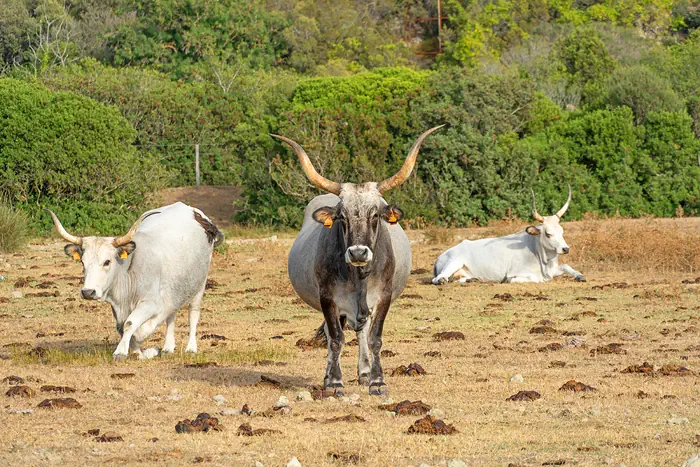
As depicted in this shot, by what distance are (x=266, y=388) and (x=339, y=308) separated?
0.95 m

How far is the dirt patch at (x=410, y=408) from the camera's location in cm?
902

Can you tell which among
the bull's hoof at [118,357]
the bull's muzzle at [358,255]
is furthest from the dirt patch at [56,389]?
the bull's muzzle at [358,255]

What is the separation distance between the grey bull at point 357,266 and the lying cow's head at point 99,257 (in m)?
2.77

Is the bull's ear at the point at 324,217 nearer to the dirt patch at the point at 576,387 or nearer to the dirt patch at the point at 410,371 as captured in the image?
the dirt patch at the point at 410,371

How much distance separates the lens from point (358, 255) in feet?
31.3

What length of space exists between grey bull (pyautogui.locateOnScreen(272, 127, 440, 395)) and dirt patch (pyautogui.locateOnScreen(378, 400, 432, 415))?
2.64 feet

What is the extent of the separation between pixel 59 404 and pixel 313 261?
2.77 meters

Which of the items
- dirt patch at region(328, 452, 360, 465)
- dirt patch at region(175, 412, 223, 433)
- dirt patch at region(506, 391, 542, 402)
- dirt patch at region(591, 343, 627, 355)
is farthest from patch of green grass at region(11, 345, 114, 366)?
dirt patch at region(591, 343, 627, 355)

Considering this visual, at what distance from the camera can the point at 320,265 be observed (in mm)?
A: 10352

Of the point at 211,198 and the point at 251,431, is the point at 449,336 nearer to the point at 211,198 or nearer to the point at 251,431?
the point at 251,431

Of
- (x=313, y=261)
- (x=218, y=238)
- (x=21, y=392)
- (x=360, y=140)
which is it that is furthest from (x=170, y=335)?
(x=360, y=140)

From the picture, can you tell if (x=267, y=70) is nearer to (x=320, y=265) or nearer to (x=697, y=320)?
(x=697, y=320)

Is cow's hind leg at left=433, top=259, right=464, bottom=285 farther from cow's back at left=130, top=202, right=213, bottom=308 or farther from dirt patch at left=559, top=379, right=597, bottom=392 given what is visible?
dirt patch at left=559, top=379, right=597, bottom=392

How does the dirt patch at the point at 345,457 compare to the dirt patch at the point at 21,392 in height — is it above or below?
above
